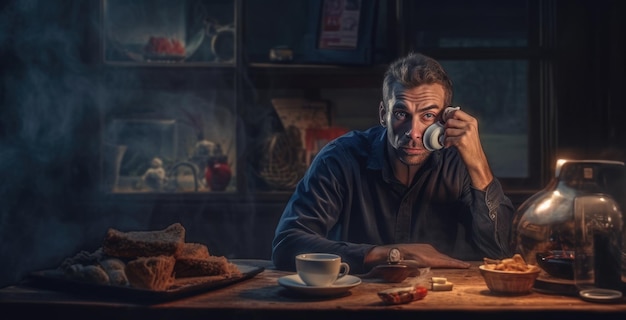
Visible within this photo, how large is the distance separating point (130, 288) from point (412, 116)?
1238mm

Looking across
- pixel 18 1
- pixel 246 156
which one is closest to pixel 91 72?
pixel 18 1

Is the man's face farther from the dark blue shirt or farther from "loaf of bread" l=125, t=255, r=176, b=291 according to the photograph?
"loaf of bread" l=125, t=255, r=176, b=291

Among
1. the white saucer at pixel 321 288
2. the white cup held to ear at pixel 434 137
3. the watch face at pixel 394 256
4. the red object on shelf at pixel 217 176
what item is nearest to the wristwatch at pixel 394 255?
the watch face at pixel 394 256

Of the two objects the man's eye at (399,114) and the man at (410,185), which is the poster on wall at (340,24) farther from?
the man's eye at (399,114)

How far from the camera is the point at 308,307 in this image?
5.36ft

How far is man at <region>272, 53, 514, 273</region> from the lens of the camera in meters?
2.56

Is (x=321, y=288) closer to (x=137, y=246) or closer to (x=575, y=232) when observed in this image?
(x=137, y=246)

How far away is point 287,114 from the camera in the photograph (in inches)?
148

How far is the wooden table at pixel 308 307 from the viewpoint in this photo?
161cm

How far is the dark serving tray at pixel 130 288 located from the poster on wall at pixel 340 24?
6.11ft

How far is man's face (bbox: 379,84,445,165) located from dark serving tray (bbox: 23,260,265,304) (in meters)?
0.85

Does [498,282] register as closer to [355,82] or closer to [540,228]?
[540,228]

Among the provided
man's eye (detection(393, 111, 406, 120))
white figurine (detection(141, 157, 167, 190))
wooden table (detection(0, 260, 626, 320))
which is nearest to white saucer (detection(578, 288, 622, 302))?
wooden table (detection(0, 260, 626, 320))

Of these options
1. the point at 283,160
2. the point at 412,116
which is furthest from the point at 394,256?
the point at 283,160
